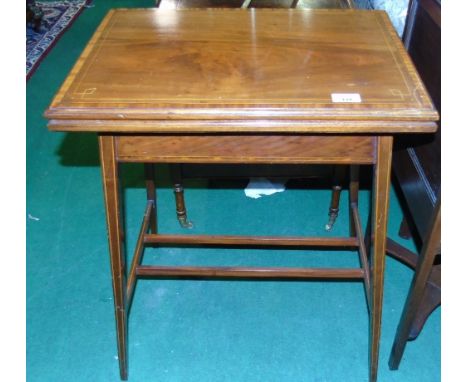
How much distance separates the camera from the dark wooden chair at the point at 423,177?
1.38 meters

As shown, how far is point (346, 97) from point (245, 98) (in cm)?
21

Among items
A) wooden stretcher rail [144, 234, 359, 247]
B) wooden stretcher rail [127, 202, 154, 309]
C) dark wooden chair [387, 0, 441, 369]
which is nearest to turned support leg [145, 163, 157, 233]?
wooden stretcher rail [127, 202, 154, 309]

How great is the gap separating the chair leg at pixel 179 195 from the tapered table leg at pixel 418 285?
91 centimetres

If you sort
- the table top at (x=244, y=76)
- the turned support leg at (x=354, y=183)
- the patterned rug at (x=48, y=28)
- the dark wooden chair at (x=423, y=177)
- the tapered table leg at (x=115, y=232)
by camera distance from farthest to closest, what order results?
the patterned rug at (x=48, y=28) → the turned support leg at (x=354, y=183) → the dark wooden chair at (x=423, y=177) → the tapered table leg at (x=115, y=232) → the table top at (x=244, y=76)

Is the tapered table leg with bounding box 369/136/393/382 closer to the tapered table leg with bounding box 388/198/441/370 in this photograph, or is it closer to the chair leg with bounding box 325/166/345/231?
the tapered table leg with bounding box 388/198/441/370

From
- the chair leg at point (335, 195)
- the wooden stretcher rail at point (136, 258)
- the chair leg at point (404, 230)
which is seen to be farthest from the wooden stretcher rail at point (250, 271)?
the chair leg at point (404, 230)

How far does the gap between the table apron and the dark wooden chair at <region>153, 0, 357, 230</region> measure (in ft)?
2.55

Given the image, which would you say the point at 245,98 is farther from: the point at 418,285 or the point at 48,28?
the point at 48,28

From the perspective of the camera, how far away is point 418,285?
54.7 inches

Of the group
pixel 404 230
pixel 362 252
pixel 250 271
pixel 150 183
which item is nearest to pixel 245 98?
pixel 250 271

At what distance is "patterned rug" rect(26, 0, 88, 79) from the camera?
364 cm

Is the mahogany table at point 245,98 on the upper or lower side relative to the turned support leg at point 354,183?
upper

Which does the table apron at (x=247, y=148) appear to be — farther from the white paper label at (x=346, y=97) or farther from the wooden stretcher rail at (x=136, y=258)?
the wooden stretcher rail at (x=136, y=258)

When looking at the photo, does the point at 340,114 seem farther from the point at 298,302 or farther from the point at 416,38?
the point at 298,302
